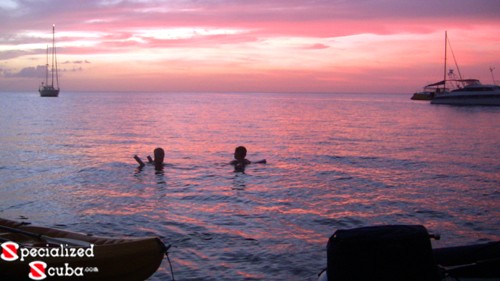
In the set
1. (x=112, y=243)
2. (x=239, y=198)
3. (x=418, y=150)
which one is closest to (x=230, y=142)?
(x=418, y=150)

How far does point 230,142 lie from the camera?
36562mm

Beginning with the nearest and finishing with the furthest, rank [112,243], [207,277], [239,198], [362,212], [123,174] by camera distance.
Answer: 1. [112,243]
2. [207,277]
3. [362,212]
4. [239,198]
5. [123,174]

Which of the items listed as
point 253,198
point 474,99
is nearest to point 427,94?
point 474,99

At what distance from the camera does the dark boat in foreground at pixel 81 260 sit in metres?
6.72

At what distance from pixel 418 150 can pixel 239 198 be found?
19.2m

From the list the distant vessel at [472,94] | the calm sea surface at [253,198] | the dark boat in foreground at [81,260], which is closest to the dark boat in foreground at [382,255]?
the dark boat in foreground at [81,260]

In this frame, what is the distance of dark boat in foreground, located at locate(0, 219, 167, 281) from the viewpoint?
22.0 feet

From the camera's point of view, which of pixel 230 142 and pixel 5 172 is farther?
pixel 230 142


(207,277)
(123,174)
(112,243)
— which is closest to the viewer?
(112,243)

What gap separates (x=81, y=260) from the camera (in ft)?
22.2

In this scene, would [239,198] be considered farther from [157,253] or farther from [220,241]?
[157,253]

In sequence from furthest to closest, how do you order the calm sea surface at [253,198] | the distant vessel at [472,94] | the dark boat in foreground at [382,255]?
the distant vessel at [472,94]
the calm sea surface at [253,198]
the dark boat in foreground at [382,255]

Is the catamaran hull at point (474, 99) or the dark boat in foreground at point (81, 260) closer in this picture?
the dark boat in foreground at point (81, 260)

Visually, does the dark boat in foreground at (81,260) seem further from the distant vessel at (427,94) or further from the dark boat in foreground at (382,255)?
the distant vessel at (427,94)
